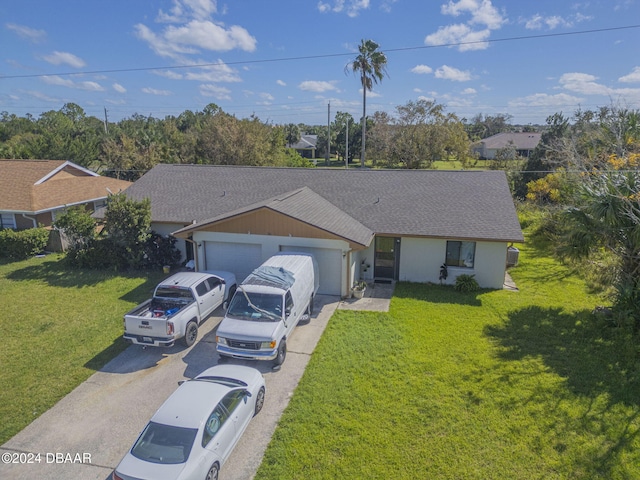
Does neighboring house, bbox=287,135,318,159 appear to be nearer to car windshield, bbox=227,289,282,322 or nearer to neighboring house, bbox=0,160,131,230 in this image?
neighboring house, bbox=0,160,131,230

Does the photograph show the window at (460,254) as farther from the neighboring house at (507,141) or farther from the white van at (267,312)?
the neighboring house at (507,141)

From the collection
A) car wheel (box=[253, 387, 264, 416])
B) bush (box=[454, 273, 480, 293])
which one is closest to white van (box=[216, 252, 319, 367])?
car wheel (box=[253, 387, 264, 416])

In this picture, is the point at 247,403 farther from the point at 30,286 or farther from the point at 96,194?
the point at 96,194

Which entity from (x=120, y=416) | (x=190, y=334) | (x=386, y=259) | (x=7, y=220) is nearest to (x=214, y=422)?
(x=120, y=416)

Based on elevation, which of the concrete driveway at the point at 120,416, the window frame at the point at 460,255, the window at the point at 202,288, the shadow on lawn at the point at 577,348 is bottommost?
the concrete driveway at the point at 120,416

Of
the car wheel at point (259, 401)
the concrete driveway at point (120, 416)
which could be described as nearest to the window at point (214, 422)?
the concrete driveway at point (120, 416)

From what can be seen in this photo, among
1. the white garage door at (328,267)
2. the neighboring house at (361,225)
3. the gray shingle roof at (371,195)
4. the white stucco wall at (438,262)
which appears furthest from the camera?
the gray shingle roof at (371,195)

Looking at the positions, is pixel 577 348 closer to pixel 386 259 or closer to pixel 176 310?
pixel 386 259
